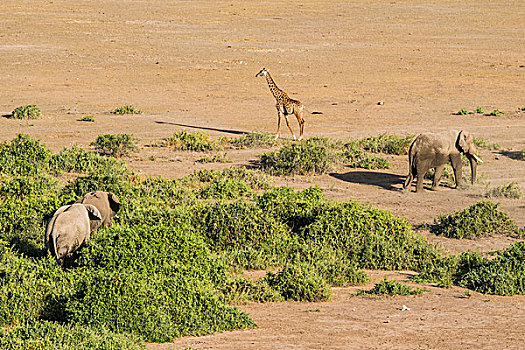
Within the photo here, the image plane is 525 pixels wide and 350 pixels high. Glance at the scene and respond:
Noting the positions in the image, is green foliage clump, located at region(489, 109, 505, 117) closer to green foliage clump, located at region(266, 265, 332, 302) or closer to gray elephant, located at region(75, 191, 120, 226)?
green foliage clump, located at region(266, 265, 332, 302)

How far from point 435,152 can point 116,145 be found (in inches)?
289

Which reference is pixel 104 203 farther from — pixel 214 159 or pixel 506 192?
pixel 506 192

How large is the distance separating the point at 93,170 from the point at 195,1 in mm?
42019

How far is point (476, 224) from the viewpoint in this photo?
12.6 metres

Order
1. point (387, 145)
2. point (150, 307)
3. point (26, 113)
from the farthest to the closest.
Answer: point (26, 113), point (387, 145), point (150, 307)

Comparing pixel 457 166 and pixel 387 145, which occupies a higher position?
pixel 387 145

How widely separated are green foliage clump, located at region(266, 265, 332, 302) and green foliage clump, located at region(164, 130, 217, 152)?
1027 cm

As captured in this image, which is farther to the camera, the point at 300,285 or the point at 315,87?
the point at 315,87

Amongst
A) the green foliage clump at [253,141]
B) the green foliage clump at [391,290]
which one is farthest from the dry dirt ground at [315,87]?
the green foliage clump at [253,141]

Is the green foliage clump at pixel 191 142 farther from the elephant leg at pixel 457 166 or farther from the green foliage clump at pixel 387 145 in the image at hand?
the elephant leg at pixel 457 166

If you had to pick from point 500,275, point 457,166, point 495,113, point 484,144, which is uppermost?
point 495,113

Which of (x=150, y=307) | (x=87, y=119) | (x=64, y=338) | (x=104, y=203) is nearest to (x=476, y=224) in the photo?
(x=104, y=203)

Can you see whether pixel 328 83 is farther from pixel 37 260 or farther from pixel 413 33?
pixel 37 260

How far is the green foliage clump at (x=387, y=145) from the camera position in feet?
64.8
